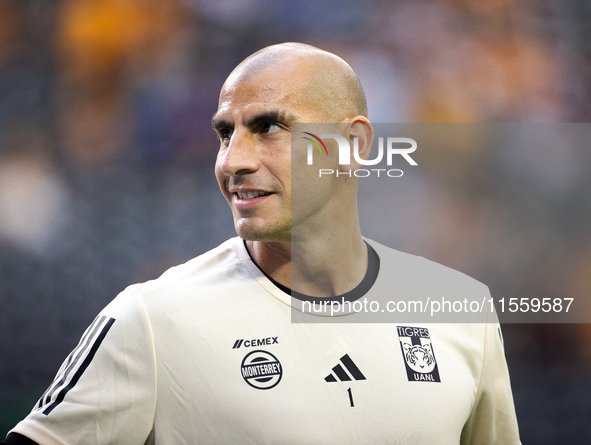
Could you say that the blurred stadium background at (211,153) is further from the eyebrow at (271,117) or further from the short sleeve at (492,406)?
the eyebrow at (271,117)

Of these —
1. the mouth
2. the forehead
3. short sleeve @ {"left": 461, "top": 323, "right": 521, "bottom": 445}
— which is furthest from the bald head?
short sleeve @ {"left": 461, "top": 323, "right": 521, "bottom": 445}

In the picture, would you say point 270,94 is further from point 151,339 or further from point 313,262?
point 151,339

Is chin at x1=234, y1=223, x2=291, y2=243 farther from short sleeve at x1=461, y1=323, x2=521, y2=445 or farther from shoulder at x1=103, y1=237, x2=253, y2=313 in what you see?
short sleeve at x1=461, y1=323, x2=521, y2=445

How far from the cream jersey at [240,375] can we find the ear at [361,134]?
1.44 feet

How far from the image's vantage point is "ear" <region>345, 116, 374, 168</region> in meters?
1.67

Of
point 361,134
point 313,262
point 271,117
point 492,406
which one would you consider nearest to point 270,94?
point 271,117

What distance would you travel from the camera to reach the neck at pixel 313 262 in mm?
1612

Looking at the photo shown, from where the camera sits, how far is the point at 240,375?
4.71 ft

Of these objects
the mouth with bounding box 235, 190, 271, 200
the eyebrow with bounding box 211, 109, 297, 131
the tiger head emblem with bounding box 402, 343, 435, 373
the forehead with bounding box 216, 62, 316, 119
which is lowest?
the tiger head emblem with bounding box 402, 343, 435, 373

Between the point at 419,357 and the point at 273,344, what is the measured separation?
0.41 meters

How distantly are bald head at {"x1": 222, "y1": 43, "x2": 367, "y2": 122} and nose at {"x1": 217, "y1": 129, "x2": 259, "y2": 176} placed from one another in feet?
0.52

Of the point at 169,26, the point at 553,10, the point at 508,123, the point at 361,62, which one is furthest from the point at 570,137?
the point at 169,26

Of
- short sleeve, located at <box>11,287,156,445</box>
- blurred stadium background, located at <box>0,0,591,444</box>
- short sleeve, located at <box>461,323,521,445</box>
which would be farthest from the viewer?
blurred stadium background, located at <box>0,0,591,444</box>

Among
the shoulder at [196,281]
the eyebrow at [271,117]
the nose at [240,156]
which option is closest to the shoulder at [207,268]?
the shoulder at [196,281]
